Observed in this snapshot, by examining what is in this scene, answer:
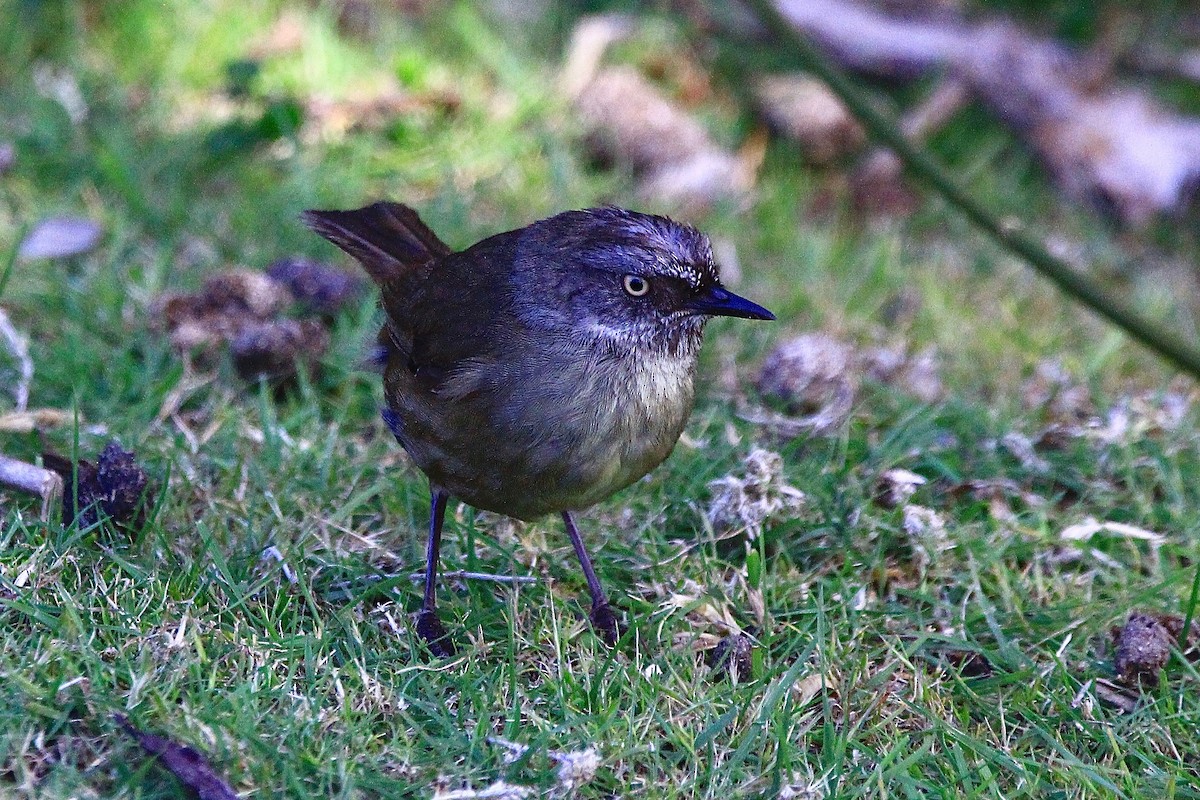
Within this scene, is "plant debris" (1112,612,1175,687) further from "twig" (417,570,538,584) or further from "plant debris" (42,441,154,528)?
"plant debris" (42,441,154,528)

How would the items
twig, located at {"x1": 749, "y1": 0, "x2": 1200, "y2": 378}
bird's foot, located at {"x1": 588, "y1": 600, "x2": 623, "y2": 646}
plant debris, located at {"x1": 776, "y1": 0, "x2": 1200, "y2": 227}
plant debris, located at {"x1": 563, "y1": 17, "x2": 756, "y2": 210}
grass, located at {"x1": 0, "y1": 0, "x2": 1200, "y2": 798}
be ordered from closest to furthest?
grass, located at {"x1": 0, "y1": 0, "x2": 1200, "y2": 798} → bird's foot, located at {"x1": 588, "y1": 600, "x2": 623, "y2": 646} → twig, located at {"x1": 749, "y1": 0, "x2": 1200, "y2": 378} → plant debris, located at {"x1": 563, "y1": 17, "x2": 756, "y2": 210} → plant debris, located at {"x1": 776, "y1": 0, "x2": 1200, "y2": 227}

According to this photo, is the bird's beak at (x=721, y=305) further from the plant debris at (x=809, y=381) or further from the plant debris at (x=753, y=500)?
the plant debris at (x=809, y=381)

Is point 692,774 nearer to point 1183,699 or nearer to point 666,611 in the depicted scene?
point 666,611

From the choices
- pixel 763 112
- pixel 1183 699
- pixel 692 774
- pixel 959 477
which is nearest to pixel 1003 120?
pixel 763 112

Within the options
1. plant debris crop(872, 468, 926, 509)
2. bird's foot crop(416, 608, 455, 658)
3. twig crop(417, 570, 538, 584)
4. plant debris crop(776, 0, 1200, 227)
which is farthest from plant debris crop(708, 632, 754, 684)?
plant debris crop(776, 0, 1200, 227)

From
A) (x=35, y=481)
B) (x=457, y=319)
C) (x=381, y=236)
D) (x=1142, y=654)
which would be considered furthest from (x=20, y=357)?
(x=1142, y=654)

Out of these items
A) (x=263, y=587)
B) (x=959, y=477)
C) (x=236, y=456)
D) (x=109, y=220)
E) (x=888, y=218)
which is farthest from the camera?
(x=888, y=218)
